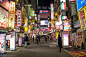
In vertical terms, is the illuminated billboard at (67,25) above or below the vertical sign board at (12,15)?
below

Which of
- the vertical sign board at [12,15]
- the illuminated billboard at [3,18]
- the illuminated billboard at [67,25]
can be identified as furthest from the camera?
the illuminated billboard at [67,25]

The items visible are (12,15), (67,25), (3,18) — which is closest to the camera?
(3,18)

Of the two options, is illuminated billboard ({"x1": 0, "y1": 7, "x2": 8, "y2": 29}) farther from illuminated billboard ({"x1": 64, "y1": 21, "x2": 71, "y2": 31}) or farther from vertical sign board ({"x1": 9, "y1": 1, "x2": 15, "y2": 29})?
illuminated billboard ({"x1": 64, "y1": 21, "x2": 71, "y2": 31})

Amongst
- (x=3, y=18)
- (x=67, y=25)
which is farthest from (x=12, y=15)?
(x=67, y=25)

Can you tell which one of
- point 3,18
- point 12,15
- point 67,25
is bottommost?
point 67,25

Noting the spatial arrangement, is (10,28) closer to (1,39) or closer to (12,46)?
(12,46)

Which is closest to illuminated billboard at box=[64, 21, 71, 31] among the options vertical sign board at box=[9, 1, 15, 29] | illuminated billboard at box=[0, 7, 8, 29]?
vertical sign board at box=[9, 1, 15, 29]

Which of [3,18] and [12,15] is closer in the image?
[3,18]

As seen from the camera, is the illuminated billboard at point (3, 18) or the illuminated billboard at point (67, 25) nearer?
the illuminated billboard at point (3, 18)

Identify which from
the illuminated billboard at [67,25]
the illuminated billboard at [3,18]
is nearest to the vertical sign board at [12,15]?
the illuminated billboard at [3,18]

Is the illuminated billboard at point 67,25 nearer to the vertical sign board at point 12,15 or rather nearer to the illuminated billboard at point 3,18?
the vertical sign board at point 12,15

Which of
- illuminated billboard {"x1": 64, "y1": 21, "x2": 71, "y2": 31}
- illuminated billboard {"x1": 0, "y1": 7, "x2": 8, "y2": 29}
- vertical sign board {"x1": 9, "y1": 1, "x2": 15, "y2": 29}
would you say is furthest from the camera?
illuminated billboard {"x1": 64, "y1": 21, "x2": 71, "y2": 31}

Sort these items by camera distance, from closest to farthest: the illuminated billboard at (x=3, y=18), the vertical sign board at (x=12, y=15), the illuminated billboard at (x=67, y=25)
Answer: the illuminated billboard at (x=3, y=18)
the vertical sign board at (x=12, y=15)
the illuminated billboard at (x=67, y=25)

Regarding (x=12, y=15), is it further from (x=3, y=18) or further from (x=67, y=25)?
(x=67, y=25)
